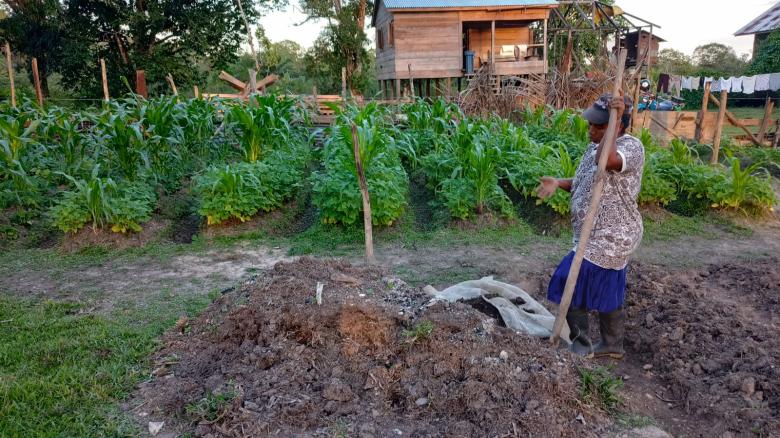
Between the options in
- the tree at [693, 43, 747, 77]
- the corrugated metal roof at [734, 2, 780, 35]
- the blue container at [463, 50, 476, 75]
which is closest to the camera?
the blue container at [463, 50, 476, 75]

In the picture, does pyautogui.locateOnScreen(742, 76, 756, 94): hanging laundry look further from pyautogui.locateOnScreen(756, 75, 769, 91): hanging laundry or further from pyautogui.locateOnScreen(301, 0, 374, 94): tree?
pyautogui.locateOnScreen(301, 0, 374, 94): tree

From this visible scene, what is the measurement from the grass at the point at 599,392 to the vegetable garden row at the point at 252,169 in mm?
3295

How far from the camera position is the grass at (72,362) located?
2.51 metres

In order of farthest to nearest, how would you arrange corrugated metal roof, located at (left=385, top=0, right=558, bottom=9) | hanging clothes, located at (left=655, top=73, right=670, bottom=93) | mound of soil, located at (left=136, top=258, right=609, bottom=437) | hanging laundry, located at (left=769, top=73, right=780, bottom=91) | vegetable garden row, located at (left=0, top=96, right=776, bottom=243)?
1. hanging clothes, located at (left=655, top=73, right=670, bottom=93)
2. hanging laundry, located at (left=769, top=73, right=780, bottom=91)
3. corrugated metal roof, located at (left=385, top=0, right=558, bottom=9)
4. vegetable garden row, located at (left=0, top=96, right=776, bottom=243)
5. mound of soil, located at (left=136, top=258, right=609, bottom=437)

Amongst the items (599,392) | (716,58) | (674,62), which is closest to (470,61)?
(599,392)

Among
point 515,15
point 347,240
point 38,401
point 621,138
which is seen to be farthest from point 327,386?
point 515,15

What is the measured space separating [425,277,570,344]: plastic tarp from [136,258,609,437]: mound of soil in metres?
0.32

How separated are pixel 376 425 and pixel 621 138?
6.37ft

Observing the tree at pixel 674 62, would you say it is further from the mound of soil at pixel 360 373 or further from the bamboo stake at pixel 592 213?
the mound of soil at pixel 360 373

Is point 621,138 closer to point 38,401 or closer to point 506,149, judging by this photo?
point 38,401

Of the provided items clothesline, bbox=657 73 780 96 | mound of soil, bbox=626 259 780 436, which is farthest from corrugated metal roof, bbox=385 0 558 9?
mound of soil, bbox=626 259 780 436

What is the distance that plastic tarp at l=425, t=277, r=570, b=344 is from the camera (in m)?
Answer: 3.38

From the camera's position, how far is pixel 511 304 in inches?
144

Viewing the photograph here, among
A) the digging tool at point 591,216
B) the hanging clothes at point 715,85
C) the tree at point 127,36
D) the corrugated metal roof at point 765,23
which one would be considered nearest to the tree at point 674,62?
the corrugated metal roof at point 765,23
